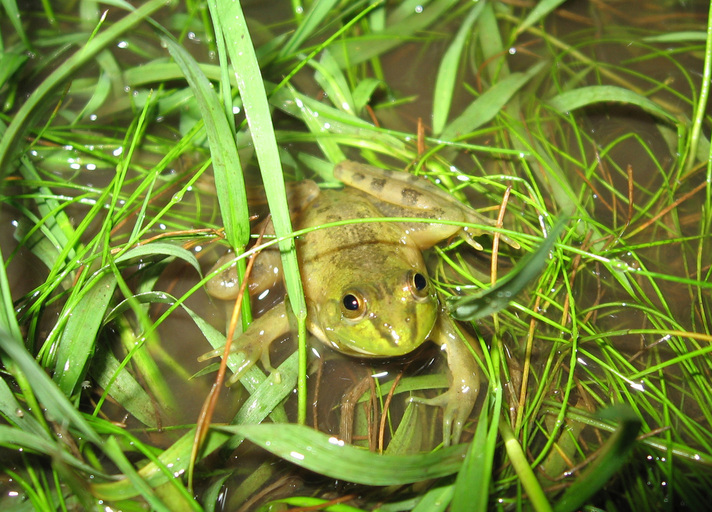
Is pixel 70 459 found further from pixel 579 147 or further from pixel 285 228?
pixel 579 147

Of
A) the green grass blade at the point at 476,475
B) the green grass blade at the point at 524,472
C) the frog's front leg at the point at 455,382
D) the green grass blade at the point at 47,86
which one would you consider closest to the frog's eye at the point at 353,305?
the frog's front leg at the point at 455,382

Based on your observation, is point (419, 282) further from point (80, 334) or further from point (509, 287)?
point (80, 334)

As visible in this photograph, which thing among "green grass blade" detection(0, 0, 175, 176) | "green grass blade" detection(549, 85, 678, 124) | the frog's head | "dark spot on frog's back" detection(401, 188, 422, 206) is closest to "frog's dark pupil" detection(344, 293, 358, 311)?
the frog's head

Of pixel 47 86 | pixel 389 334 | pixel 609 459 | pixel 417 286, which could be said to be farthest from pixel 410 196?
pixel 47 86

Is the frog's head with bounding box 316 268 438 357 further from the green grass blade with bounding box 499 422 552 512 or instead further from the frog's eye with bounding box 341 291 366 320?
the green grass blade with bounding box 499 422 552 512

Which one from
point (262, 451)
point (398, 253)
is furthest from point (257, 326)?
point (398, 253)

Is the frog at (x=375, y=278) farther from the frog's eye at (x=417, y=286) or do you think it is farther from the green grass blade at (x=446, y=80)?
the green grass blade at (x=446, y=80)
